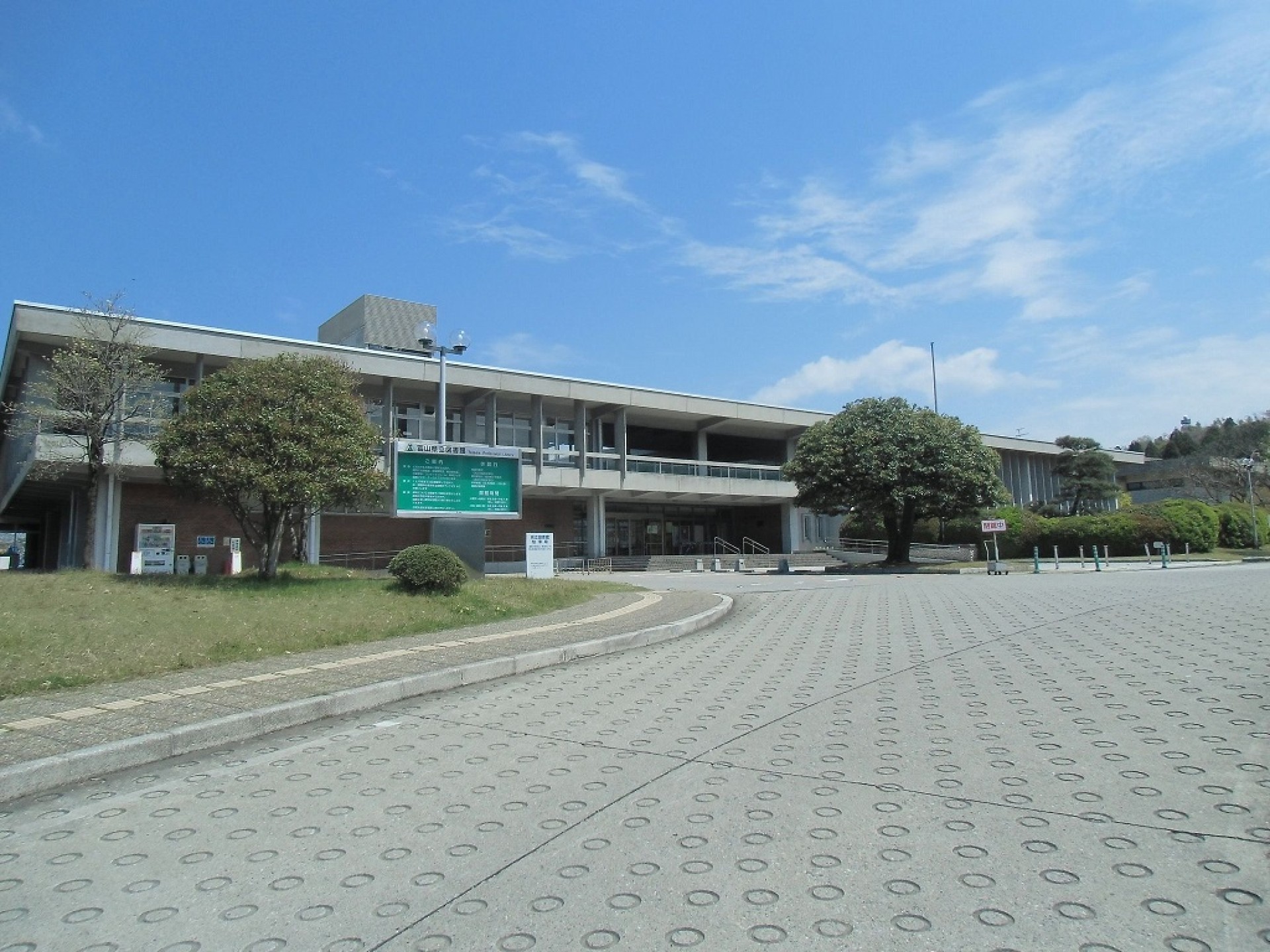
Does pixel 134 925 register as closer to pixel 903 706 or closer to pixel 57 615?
pixel 903 706

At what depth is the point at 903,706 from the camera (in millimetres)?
7301

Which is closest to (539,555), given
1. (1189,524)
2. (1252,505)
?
(1189,524)

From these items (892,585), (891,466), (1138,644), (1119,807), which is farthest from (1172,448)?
(1119,807)

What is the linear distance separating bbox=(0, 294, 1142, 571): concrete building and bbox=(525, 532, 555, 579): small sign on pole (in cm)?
637

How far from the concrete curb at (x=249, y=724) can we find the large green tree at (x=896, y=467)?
2893cm

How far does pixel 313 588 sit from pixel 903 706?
40.2 feet

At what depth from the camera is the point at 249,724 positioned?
698 cm

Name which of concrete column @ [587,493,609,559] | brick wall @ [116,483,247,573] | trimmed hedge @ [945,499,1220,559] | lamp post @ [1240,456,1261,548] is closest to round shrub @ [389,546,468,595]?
brick wall @ [116,483,247,573]

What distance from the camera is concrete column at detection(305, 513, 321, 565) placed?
34.8 metres

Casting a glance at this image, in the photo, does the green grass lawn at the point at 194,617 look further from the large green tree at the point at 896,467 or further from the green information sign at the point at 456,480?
the large green tree at the point at 896,467

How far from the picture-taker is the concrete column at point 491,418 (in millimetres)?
40562

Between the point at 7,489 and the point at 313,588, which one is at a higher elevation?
the point at 7,489

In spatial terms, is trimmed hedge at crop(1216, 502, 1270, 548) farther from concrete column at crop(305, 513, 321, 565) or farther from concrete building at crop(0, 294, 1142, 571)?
concrete column at crop(305, 513, 321, 565)

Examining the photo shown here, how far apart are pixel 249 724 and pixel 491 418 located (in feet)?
113
